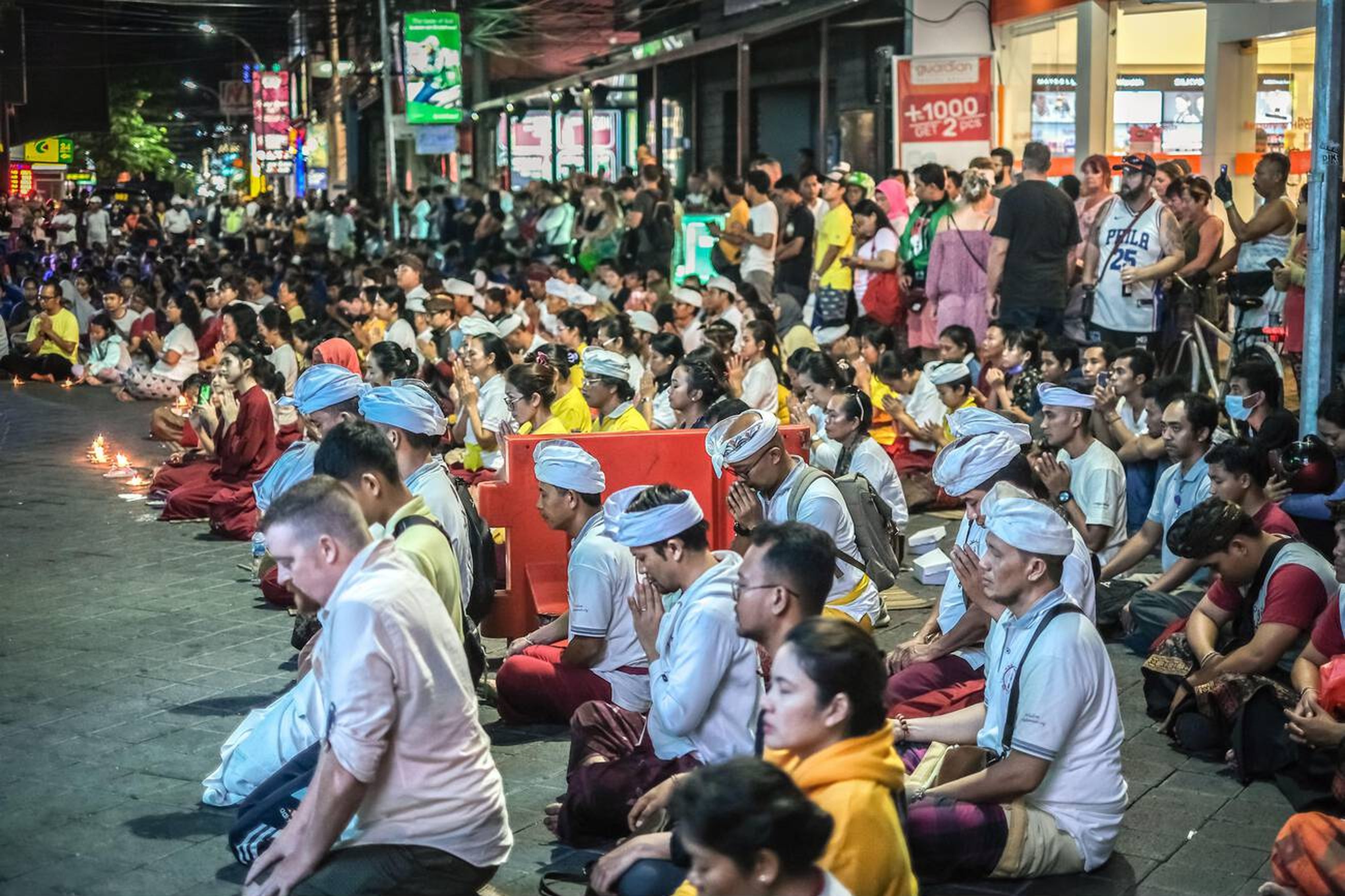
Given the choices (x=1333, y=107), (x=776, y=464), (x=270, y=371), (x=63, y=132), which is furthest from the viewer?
(x=63, y=132)

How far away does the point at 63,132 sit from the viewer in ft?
147

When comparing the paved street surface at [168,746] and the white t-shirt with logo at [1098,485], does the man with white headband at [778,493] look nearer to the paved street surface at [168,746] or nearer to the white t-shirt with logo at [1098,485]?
the paved street surface at [168,746]

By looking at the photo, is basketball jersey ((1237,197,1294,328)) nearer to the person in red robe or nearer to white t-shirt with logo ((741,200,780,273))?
white t-shirt with logo ((741,200,780,273))

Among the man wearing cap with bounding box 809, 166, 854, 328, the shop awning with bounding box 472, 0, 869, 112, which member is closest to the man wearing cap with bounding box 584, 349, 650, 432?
the man wearing cap with bounding box 809, 166, 854, 328

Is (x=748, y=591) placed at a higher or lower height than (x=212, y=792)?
higher

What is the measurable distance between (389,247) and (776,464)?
903 inches

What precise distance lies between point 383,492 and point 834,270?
35.2 ft

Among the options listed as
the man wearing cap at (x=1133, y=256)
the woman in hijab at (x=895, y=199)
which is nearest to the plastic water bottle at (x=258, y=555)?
the man wearing cap at (x=1133, y=256)

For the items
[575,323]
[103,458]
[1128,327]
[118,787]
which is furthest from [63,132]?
[118,787]

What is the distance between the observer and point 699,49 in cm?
2606

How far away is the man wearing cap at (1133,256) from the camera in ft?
41.4

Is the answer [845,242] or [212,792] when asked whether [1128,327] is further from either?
[212,792]

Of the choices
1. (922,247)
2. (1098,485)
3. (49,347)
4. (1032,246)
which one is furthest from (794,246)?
(49,347)

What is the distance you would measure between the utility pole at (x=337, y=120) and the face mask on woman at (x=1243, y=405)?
3939cm
